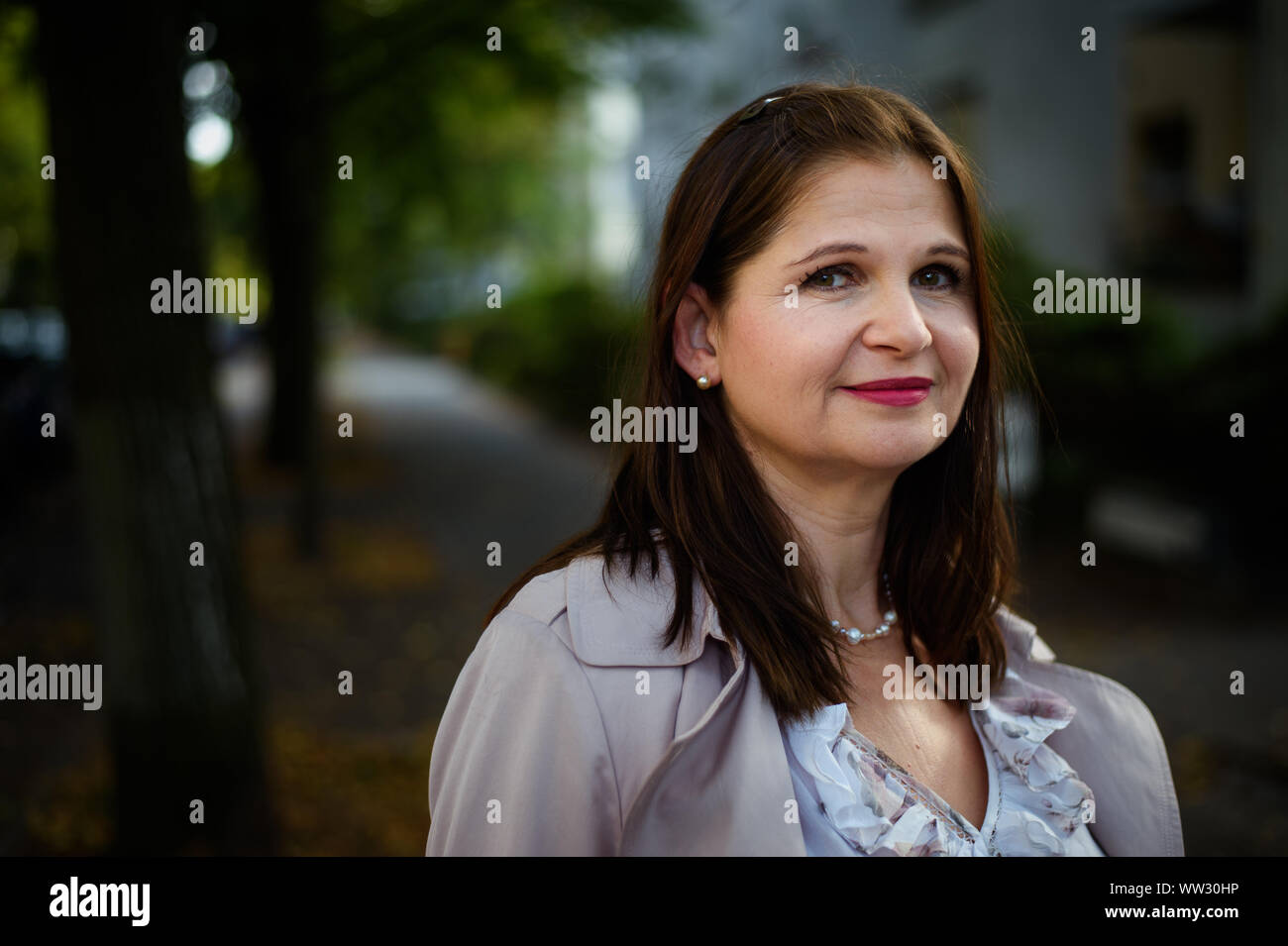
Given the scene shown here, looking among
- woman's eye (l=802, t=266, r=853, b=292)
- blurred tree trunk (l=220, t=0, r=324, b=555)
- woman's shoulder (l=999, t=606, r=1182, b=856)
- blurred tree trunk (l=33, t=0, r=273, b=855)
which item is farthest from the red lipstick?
blurred tree trunk (l=220, t=0, r=324, b=555)

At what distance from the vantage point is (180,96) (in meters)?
4.24

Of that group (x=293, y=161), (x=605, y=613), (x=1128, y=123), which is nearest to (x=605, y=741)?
(x=605, y=613)

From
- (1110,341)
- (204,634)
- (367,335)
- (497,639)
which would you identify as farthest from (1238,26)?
(367,335)

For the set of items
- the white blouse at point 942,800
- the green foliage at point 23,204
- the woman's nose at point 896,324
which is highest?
the green foliage at point 23,204

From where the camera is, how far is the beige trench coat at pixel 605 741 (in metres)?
1.52

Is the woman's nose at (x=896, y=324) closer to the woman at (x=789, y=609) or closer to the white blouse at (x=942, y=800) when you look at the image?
the woman at (x=789, y=609)

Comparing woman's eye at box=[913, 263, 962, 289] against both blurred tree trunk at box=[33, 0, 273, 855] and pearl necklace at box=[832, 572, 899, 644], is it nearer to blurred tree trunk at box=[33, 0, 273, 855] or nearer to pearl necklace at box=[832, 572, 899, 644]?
pearl necklace at box=[832, 572, 899, 644]

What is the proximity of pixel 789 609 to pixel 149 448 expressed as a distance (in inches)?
128

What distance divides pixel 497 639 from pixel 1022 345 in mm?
1184

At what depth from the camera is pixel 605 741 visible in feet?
4.99

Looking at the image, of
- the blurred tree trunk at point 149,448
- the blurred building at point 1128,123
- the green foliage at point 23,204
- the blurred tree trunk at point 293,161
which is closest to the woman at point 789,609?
the blurred tree trunk at point 149,448

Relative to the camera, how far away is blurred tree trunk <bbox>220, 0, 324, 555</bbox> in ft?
28.6

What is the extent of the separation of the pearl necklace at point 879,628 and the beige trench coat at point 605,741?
0.33 metres
